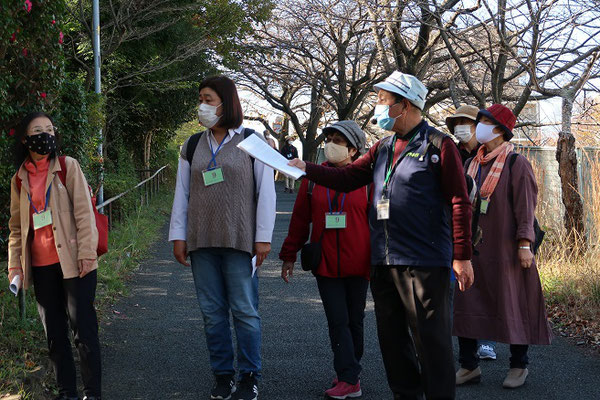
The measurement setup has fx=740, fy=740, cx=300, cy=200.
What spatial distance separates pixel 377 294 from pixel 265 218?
38.6 inches

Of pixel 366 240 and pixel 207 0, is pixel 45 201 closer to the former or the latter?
pixel 366 240

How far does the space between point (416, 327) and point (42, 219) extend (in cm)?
226

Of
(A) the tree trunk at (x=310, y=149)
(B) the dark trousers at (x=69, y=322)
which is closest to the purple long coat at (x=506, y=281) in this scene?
(B) the dark trousers at (x=69, y=322)

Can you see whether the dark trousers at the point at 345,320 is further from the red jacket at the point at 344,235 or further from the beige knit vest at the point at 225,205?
the beige knit vest at the point at 225,205

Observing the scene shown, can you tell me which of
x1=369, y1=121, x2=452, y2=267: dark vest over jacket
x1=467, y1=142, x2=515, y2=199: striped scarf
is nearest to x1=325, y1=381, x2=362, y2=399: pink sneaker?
x1=369, y1=121, x2=452, y2=267: dark vest over jacket

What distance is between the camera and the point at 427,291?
12.6ft

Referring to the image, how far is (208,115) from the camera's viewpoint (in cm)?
467

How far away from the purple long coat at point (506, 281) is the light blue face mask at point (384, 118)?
1.61 m

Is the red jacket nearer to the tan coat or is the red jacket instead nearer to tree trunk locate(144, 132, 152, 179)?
the tan coat

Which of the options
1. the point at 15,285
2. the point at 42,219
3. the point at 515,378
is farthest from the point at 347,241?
the point at 15,285

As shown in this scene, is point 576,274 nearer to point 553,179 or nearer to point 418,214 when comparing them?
point 553,179

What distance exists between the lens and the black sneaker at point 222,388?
4715 mm

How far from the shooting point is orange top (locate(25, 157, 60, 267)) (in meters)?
4.41

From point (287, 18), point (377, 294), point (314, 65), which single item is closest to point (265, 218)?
point (377, 294)
